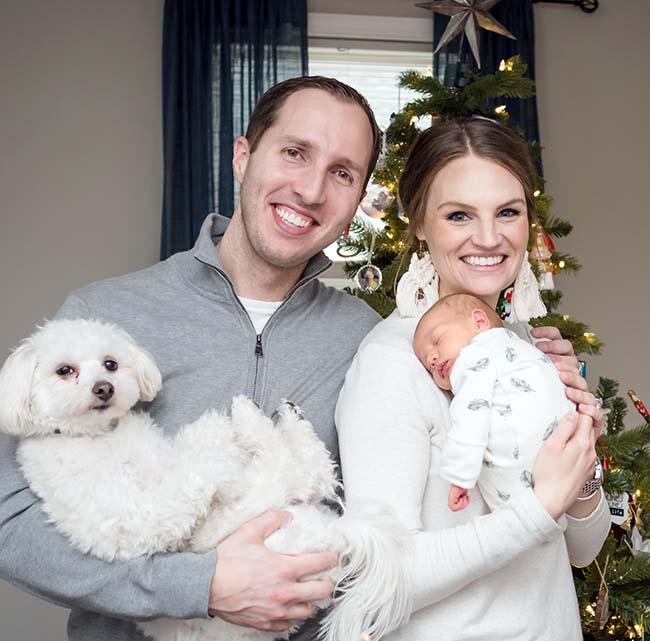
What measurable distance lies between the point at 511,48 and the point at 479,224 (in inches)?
112

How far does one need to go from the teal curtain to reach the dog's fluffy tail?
260 centimetres

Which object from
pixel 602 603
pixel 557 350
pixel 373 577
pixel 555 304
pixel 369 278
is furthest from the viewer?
pixel 555 304

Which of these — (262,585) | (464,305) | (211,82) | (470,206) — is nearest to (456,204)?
(470,206)

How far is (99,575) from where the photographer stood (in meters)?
1.19

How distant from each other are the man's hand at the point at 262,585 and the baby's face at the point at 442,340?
355 mm

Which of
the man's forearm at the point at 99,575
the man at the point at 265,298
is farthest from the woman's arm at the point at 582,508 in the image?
the man's forearm at the point at 99,575

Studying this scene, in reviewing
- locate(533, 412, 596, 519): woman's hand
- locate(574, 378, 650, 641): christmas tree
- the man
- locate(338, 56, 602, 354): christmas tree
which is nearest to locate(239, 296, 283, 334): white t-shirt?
the man

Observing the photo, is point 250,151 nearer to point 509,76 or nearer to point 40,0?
point 509,76

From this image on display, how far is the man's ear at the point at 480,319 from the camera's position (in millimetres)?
1360

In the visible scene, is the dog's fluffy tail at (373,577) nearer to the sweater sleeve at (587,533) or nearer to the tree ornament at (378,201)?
the sweater sleeve at (587,533)

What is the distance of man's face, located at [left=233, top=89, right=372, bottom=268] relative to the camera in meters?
1.55

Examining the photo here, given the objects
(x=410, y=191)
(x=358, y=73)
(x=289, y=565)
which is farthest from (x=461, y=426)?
(x=358, y=73)

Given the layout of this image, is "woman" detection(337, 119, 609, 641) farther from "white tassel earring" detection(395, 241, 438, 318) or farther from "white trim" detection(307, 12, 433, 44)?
"white trim" detection(307, 12, 433, 44)

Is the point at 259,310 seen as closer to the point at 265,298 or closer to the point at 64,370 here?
the point at 265,298
